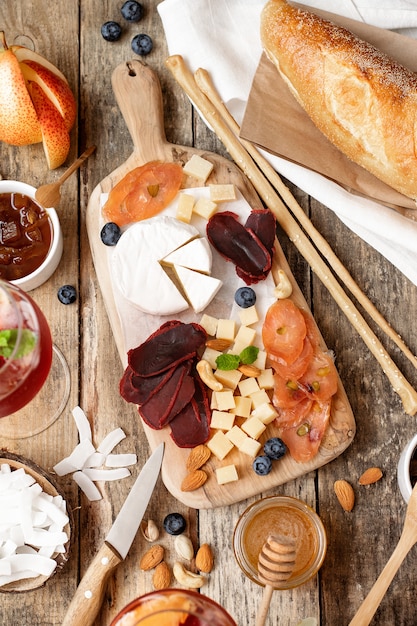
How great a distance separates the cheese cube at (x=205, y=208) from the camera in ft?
6.60

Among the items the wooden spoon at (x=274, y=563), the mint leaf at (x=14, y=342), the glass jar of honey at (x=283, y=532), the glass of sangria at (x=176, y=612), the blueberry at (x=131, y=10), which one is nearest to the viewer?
the glass of sangria at (x=176, y=612)

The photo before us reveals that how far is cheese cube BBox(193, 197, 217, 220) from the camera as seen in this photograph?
2012mm

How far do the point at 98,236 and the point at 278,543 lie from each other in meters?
0.91

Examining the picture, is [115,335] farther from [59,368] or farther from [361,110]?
[361,110]

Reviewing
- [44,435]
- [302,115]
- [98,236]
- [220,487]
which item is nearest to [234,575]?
[220,487]

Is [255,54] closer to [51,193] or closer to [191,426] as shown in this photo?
[51,193]

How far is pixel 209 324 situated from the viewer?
1.98 metres

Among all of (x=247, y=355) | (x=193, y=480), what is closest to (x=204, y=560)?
(x=193, y=480)

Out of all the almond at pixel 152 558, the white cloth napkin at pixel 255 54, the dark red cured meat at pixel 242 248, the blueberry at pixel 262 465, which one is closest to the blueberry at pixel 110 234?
the dark red cured meat at pixel 242 248

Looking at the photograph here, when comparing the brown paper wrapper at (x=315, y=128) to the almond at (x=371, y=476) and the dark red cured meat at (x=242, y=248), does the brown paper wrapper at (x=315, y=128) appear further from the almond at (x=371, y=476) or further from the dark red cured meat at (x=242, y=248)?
the almond at (x=371, y=476)

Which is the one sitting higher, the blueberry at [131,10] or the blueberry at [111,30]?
the blueberry at [131,10]

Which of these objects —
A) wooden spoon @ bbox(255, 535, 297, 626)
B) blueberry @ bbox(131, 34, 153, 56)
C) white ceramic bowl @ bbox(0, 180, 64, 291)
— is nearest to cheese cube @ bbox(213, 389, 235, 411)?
wooden spoon @ bbox(255, 535, 297, 626)

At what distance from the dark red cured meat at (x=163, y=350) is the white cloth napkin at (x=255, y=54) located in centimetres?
51

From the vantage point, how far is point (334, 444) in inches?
77.4
